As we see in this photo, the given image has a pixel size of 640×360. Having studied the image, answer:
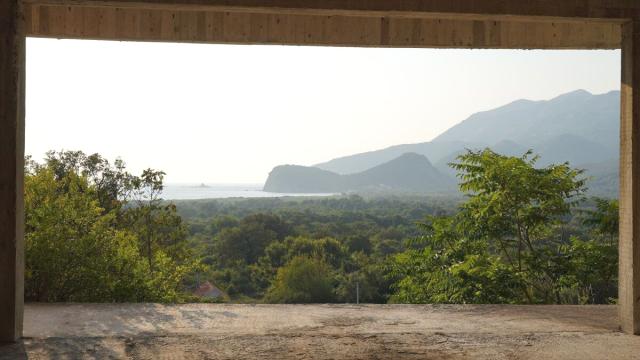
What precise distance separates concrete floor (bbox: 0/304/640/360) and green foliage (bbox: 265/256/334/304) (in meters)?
38.1

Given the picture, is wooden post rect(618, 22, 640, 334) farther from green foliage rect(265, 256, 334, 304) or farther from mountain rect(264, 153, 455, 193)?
mountain rect(264, 153, 455, 193)

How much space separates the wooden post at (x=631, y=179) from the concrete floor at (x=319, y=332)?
272 mm

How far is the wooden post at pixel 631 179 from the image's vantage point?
418cm

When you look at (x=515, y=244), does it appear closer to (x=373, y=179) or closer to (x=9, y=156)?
(x=9, y=156)

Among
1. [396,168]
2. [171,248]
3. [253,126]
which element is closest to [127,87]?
[253,126]

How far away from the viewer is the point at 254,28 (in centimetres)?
489

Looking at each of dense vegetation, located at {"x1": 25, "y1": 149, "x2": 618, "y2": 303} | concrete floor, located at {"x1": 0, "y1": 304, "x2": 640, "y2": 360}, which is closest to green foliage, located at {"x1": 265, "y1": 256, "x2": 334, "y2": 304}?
dense vegetation, located at {"x1": 25, "y1": 149, "x2": 618, "y2": 303}

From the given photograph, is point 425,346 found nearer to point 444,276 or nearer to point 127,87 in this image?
point 444,276

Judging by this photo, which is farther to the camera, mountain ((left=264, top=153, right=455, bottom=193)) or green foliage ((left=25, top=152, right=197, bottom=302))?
mountain ((left=264, top=153, right=455, bottom=193))

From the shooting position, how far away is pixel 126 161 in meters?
19.4

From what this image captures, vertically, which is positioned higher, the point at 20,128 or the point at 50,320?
the point at 20,128

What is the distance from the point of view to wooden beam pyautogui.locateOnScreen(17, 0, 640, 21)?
3.94 m

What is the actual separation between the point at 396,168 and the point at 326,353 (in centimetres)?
17515

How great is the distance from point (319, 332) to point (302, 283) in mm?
39794
